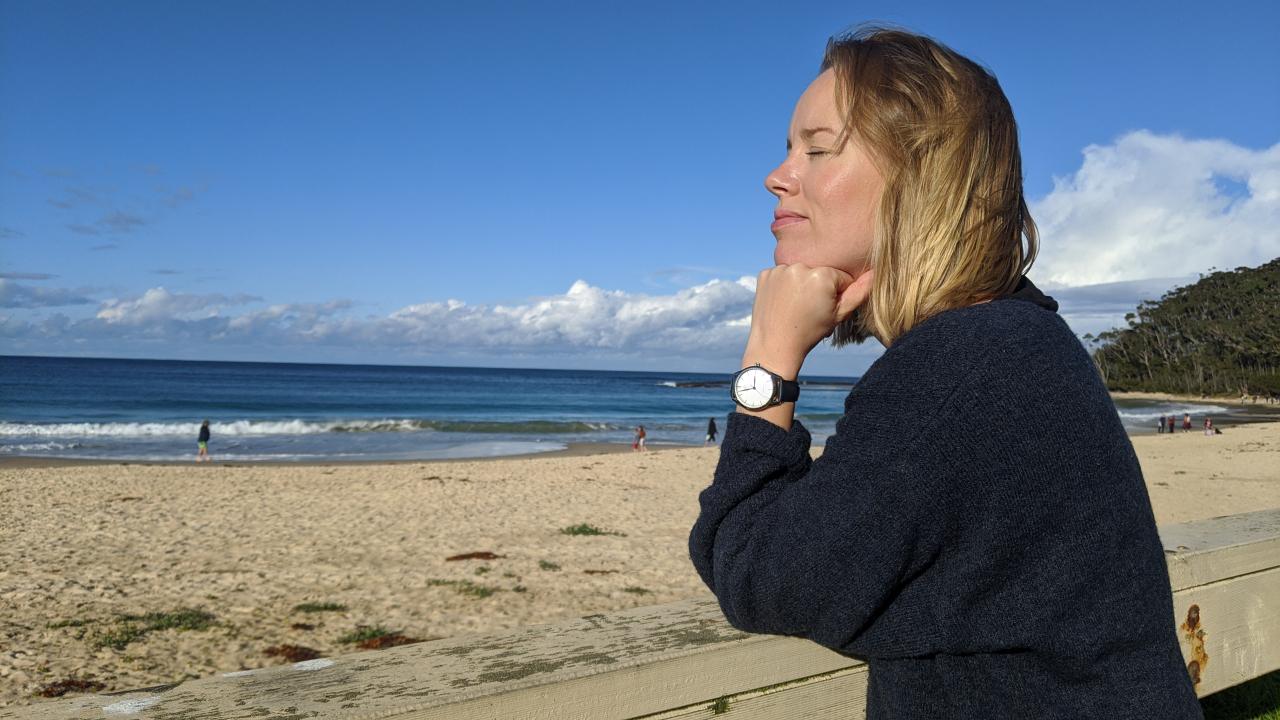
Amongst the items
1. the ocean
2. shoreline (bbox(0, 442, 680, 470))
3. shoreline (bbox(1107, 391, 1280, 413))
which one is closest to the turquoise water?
the ocean

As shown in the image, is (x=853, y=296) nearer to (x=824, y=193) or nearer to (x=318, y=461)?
(x=824, y=193)

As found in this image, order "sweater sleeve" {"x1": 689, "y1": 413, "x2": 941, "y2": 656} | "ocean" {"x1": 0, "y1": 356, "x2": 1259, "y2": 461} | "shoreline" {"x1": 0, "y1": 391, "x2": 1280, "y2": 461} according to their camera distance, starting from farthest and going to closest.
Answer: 1. "ocean" {"x1": 0, "y1": 356, "x2": 1259, "y2": 461}
2. "shoreline" {"x1": 0, "y1": 391, "x2": 1280, "y2": 461}
3. "sweater sleeve" {"x1": 689, "y1": 413, "x2": 941, "y2": 656}

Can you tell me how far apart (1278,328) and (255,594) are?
90.6 m

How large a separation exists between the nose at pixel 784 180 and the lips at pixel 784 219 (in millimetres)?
24

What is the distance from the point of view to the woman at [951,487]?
96 cm

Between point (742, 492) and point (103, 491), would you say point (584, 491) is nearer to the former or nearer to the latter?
point (103, 491)

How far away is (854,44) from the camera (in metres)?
1.24

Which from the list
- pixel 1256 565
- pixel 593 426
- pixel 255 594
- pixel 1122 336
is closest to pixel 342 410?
pixel 593 426

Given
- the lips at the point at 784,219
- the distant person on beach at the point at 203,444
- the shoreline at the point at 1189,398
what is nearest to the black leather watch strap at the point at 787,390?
the lips at the point at 784,219

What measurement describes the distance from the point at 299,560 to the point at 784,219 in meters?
9.43

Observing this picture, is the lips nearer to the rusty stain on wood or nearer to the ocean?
the rusty stain on wood

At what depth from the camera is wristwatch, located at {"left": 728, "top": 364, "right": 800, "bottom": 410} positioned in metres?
1.11

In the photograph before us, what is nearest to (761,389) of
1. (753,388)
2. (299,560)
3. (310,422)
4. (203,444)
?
(753,388)

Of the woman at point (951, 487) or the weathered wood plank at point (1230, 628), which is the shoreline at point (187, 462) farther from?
the woman at point (951, 487)
